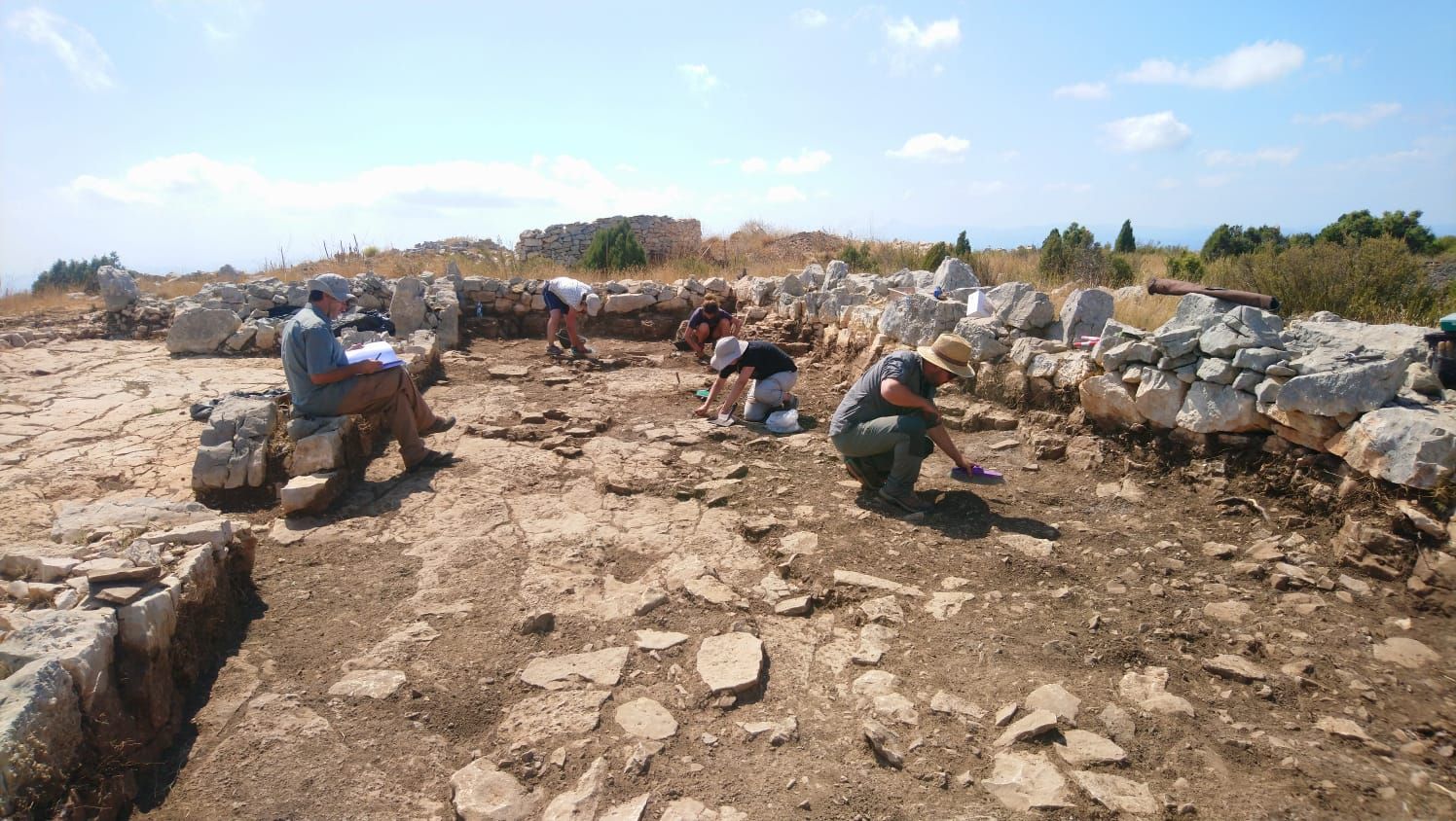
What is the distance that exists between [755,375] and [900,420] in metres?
2.34

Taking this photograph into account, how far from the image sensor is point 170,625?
301 centimetres

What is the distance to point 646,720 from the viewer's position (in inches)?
116

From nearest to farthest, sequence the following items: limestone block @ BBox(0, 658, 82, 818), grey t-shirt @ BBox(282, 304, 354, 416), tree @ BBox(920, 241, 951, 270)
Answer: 1. limestone block @ BBox(0, 658, 82, 818)
2. grey t-shirt @ BBox(282, 304, 354, 416)
3. tree @ BBox(920, 241, 951, 270)

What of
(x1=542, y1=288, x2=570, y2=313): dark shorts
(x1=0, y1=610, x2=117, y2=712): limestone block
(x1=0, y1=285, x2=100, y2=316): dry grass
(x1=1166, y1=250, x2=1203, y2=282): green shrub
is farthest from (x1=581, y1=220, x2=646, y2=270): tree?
(x1=0, y1=610, x2=117, y2=712): limestone block

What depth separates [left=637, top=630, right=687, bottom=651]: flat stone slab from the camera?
11.3ft

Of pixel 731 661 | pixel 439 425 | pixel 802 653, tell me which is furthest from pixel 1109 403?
pixel 439 425

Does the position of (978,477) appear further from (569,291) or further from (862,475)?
(569,291)

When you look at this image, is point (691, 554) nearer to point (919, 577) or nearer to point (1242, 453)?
point (919, 577)

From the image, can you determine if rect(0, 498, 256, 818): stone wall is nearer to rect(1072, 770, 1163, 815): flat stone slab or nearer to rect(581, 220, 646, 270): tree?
rect(1072, 770, 1163, 815): flat stone slab

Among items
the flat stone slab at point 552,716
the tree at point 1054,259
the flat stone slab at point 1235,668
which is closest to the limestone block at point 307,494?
the flat stone slab at point 552,716

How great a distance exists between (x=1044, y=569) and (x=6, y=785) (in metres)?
4.05

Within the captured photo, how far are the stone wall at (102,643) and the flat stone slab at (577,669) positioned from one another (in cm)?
130

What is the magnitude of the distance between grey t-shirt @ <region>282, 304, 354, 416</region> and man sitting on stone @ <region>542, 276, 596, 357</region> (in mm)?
4434

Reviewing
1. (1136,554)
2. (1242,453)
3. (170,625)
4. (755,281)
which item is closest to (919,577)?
(1136,554)
